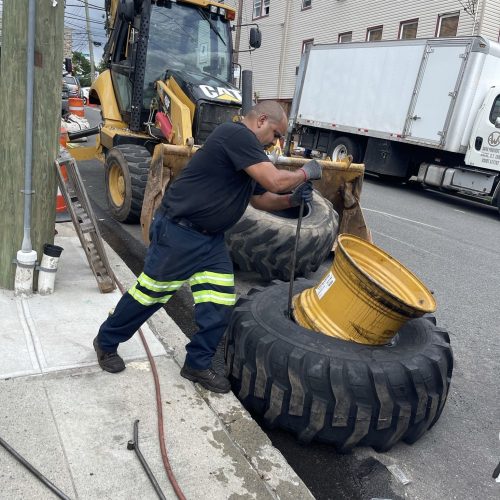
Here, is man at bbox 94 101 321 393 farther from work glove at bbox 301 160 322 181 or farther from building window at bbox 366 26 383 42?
building window at bbox 366 26 383 42

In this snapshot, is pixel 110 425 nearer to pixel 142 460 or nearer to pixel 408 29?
pixel 142 460

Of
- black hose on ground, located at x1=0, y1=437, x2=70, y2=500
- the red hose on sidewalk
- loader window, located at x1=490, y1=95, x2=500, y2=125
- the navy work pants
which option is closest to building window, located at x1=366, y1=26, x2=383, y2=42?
loader window, located at x1=490, y1=95, x2=500, y2=125

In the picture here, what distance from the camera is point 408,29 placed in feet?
63.0

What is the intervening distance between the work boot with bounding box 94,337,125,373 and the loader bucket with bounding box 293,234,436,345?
1.10 meters

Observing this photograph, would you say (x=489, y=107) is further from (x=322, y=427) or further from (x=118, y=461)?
(x=118, y=461)

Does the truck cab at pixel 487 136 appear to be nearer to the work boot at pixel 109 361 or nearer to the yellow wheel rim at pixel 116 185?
the yellow wheel rim at pixel 116 185

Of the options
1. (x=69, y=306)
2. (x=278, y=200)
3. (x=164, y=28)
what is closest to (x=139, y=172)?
(x=164, y=28)

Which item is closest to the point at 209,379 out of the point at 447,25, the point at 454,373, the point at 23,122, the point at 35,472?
the point at 35,472

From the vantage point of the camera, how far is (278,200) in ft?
11.2

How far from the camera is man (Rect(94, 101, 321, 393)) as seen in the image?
288 cm

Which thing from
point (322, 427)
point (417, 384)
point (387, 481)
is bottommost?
point (387, 481)

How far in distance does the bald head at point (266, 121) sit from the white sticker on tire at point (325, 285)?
2.90 ft

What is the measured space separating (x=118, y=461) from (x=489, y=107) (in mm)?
11620

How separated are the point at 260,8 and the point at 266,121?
26.8 metres
